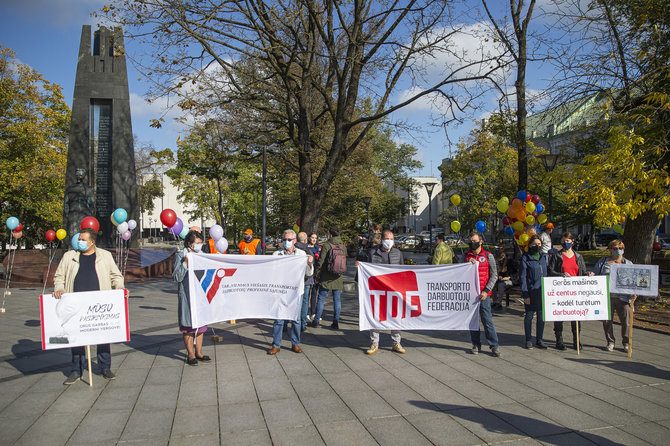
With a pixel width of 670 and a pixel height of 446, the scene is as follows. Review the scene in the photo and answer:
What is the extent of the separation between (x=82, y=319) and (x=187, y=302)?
51.6 inches

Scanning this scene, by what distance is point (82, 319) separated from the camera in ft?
18.6

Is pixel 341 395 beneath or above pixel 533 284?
beneath

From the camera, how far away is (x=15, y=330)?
29.3ft

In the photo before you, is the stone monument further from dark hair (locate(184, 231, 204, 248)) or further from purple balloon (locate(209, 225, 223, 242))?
dark hair (locate(184, 231, 204, 248))

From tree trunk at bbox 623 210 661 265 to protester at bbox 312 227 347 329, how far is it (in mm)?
7810

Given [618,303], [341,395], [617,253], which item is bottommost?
[341,395]

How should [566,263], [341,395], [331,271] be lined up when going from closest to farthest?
[341,395]
[566,263]
[331,271]

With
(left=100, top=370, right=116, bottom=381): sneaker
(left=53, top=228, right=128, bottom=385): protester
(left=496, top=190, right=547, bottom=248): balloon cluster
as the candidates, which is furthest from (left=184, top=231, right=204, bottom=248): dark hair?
(left=496, top=190, right=547, bottom=248): balloon cluster

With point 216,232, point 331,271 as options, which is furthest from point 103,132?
point 331,271

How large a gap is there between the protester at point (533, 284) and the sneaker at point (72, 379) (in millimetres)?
6389

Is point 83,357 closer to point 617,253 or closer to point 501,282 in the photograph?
point 617,253

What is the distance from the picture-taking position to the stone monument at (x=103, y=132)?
20.4 meters

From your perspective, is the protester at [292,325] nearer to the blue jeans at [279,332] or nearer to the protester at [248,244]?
the blue jeans at [279,332]

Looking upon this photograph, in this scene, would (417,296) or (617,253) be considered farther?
(617,253)
